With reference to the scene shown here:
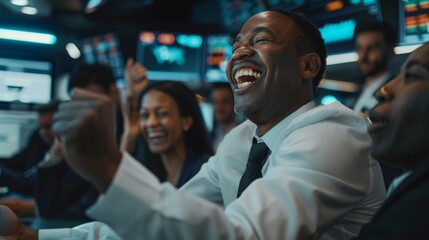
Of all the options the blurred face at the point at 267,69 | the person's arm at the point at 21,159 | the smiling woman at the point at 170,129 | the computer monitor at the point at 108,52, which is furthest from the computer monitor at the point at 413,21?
the computer monitor at the point at 108,52

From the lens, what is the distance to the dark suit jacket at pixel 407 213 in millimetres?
790

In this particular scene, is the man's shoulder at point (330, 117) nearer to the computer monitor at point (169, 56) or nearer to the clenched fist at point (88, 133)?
the clenched fist at point (88, 133)

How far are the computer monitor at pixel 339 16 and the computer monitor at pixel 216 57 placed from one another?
3.81ft

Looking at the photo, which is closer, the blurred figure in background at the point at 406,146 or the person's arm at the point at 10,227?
the blurred figure in background at the point at 406,146

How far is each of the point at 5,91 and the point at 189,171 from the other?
1.76 meters

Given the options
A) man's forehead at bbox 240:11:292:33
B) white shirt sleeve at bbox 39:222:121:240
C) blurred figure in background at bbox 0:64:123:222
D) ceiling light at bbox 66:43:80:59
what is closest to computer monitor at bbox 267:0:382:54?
blurred figure in background at bbox 0:64:123:222

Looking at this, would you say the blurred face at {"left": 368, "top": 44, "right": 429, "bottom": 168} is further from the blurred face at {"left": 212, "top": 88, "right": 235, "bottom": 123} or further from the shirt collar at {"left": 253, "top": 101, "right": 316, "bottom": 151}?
the blurred face at {"left": 212, "top": 88, "right": 235, "bottom": 123}

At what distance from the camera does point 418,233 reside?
78 centimetres

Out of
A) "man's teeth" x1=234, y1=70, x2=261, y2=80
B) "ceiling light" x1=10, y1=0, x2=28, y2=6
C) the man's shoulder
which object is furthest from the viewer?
"ceiling light" x1=10, y1=0, x2=28, y2=6

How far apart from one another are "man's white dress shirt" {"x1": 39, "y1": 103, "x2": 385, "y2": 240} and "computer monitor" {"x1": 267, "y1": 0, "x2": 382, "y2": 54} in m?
1.70

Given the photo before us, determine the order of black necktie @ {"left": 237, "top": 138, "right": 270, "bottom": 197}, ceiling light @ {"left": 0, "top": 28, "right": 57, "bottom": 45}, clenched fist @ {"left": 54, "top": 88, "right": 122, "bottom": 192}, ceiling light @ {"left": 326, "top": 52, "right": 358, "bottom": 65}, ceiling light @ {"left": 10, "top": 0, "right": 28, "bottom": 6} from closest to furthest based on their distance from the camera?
clenched fist @ {"left": 54, "top": 88, "right": 122, "bottom": 192} < black necktie @ {"left": 237, "top": 138, "right": 270, "bottom": 197} < ceiling light @ {"left": 326, "top": 52, "right": 358, "bottom": 65} < ceiling light @ {"left": 10, "top": 0, "right": 28, "bottom": 6} < ceiling light @ {"left": 0, "top": 28, "right": 57, "bottom": 45}

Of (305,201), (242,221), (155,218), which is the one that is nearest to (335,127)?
(305,201)

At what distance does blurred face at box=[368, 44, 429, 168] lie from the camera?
35.0 inches

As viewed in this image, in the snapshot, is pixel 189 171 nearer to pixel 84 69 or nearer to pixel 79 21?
pixel 84 69
